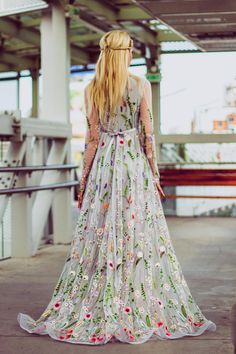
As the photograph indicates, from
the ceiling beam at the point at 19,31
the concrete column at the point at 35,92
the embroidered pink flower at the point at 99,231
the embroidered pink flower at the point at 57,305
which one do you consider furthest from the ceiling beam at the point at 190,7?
the concrete column at the point at 35,92

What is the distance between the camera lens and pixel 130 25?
13016mm

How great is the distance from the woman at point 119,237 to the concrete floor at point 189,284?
0.14 meters

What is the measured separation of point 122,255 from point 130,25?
935 centimetres

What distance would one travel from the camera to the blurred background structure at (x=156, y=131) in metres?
6.48

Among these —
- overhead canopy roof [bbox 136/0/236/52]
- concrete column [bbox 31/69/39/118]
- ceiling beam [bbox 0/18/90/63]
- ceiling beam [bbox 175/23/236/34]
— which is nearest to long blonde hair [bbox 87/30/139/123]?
overhead canopy roof [bbox 136/0/236/52]

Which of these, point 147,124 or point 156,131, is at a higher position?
point 156,131

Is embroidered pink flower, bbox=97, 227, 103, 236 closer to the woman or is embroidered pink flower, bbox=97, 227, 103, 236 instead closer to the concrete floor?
the woman

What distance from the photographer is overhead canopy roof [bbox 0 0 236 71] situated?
7.89 metres

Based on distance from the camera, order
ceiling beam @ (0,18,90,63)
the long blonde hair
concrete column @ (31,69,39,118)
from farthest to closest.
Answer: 1. concrete column @ (31,69,39,118)
2. ceiling beam @ (0,18,90,63)
3. the long blonde hair

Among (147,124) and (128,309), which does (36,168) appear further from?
(128,309)

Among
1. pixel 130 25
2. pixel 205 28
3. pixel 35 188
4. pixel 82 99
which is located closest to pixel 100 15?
pixel 130 25

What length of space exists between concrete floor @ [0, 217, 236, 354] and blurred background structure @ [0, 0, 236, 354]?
0.01 meters

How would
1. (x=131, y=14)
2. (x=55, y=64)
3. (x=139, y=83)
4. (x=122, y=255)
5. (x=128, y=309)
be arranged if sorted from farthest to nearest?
(x=131, y=14) → (x=55, y=64) → (x=139, y=83) → (x=122, y=255) → (x=128, y=309)

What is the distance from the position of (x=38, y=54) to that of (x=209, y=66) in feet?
14.2
